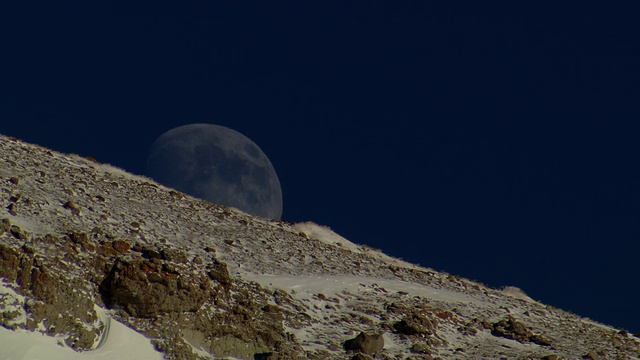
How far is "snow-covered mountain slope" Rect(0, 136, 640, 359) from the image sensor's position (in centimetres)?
1320

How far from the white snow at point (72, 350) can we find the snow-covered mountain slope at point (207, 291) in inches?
1.5

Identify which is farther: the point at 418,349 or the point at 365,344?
the point at 418,349

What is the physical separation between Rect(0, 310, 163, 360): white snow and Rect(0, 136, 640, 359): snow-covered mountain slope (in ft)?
0.12

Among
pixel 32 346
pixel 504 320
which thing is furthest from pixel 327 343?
pixel 504 320

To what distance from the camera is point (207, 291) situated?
15219mm

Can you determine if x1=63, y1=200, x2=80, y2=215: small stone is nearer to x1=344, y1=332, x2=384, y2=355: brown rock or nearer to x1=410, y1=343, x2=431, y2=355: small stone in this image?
x1=344, y1=332, x2=384, y2=355: brown rock

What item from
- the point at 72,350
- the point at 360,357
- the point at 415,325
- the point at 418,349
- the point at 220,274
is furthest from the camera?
the point at 415,325

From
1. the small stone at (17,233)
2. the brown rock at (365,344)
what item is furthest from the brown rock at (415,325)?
the small stone at (17,233)

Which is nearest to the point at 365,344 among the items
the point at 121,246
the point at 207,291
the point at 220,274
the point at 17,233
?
the point at 207,291

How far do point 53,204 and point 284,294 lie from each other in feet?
20.5

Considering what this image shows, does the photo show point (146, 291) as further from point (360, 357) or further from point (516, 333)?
point (516, 333)

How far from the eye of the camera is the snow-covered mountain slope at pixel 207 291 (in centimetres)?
1320

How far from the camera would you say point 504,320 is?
2036 centimetres

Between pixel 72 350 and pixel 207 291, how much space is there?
11.7 ft
